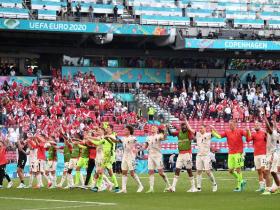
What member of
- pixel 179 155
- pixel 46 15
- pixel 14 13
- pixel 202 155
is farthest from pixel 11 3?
pixel 202 155

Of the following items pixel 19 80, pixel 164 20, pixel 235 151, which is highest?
pixel 164 20

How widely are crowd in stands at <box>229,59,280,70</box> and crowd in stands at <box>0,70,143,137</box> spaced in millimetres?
14237

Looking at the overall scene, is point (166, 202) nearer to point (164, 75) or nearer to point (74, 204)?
point (74, 204)

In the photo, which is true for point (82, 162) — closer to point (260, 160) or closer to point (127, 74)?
point (260, 160)

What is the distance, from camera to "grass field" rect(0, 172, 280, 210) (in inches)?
866

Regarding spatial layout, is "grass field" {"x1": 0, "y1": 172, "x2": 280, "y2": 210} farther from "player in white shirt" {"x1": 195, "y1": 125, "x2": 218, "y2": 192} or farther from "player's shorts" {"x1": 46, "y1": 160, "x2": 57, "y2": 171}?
"player's shorts" {"x1": 46, "y1": 160, "x2": 57, "y2": 171}

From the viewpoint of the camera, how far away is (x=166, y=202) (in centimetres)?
2358

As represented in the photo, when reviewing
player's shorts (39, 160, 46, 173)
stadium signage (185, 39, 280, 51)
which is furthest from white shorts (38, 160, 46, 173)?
stadium signage (185, 39, 280, 51)

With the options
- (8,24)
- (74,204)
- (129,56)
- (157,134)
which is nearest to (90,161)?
(157,134)

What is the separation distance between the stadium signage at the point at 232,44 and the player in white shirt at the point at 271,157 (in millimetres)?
34020

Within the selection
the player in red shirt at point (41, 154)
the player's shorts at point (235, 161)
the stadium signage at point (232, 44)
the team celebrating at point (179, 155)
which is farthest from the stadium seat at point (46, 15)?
the player's shorts at point (235, 161)

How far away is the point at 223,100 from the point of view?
59094mm

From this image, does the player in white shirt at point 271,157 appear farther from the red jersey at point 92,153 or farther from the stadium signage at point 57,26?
the stadium signage at point 57,26

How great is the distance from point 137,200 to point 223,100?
1390 inches
